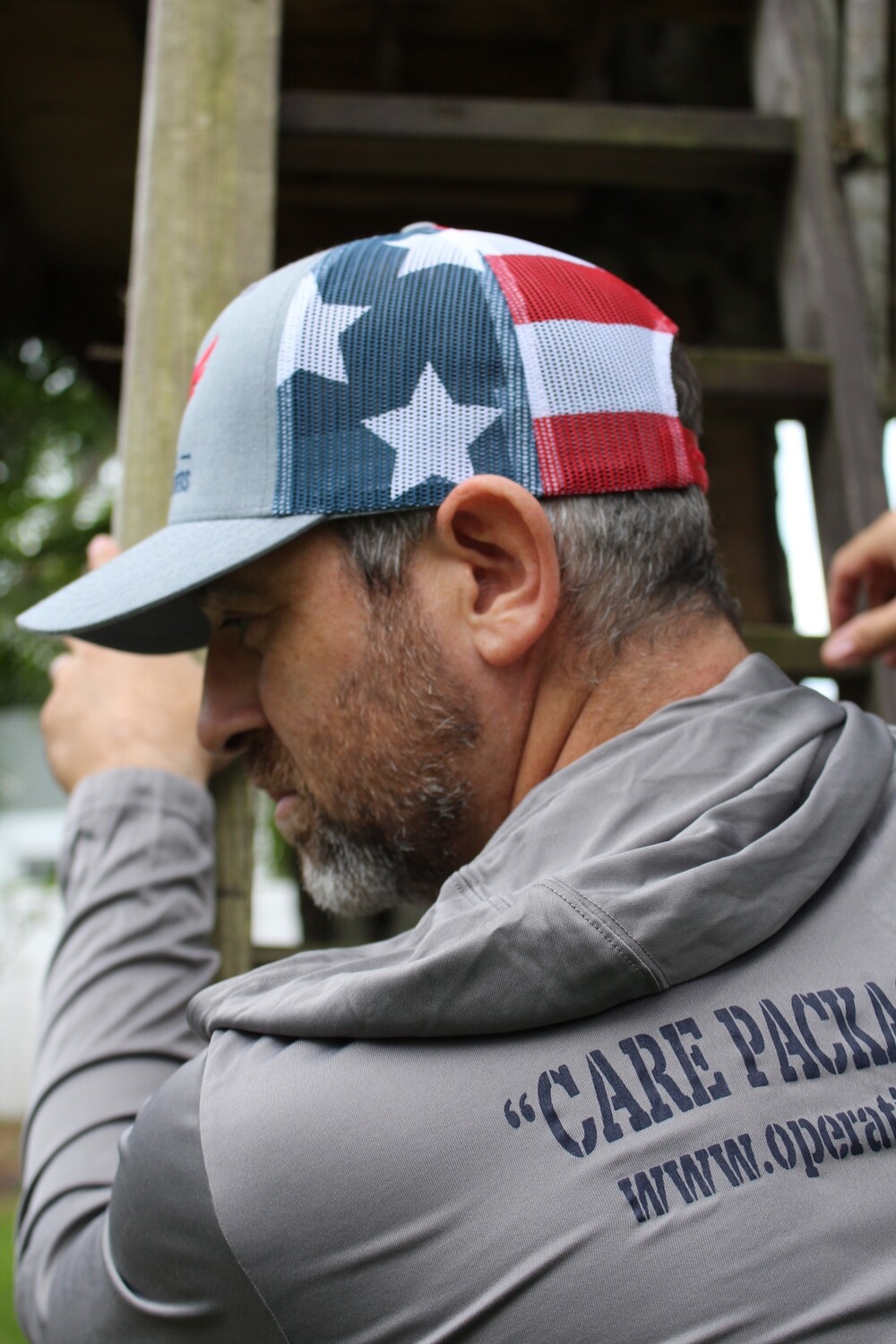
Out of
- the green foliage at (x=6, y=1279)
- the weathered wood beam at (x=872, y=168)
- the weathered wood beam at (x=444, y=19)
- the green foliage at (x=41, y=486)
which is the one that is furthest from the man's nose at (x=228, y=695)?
the green foliage at (x=41, y=486)

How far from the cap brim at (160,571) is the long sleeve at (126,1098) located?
0.30 metres

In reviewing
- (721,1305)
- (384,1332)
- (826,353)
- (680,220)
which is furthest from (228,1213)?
(680,220)

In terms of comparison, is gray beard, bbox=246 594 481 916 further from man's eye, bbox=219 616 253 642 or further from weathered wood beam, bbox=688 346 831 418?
weathered wood beam, bbox=688 346 831 418

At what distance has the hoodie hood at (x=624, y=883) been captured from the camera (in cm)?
100

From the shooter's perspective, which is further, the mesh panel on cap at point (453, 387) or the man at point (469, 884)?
the mesh panel on cap at point (453, 387)

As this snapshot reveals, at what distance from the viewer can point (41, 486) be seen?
453 inches

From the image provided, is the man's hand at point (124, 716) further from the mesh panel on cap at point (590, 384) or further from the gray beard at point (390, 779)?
the mesh panel on cap at point (590, 384)

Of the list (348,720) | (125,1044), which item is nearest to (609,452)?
(348,720)

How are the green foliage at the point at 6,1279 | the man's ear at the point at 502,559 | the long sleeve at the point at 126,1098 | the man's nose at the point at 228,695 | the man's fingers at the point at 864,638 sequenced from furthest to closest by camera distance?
the green foliage at the point at 6,1279
the man's fingers at the point at 864,638
the man's nose at the point at 228,695
the man's ear at the point at 502,559
the long sleeve at the point at 126,1098

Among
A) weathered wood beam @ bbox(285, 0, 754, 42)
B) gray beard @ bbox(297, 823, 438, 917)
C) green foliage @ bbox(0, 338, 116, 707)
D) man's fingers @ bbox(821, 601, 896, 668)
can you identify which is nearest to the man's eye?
gray beard @ bbox(297, 823, 438, 917)

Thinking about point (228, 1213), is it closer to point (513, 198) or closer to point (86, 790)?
point (86, 790)

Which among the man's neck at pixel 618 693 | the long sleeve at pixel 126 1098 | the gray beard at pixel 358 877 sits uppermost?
the man's neck at pixel 618 693

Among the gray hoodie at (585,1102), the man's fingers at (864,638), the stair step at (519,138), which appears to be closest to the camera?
the gray hoodie at (585,1102)

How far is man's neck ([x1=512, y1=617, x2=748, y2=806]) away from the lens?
132 centimetres
